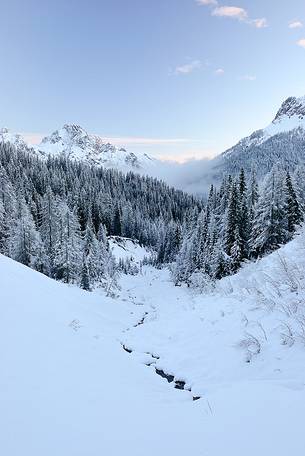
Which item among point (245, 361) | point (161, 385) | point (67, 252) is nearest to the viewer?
point (245, 361)

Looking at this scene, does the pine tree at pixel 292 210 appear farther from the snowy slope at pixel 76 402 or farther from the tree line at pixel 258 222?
the snowy slope at pixel 76 402

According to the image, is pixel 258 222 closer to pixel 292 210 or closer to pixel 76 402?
pixel 292 210

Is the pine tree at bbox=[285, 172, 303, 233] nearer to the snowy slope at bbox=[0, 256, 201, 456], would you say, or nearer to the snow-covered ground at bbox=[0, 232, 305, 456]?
the snow-covered ground at bbox=[0, 232, 305, 456]

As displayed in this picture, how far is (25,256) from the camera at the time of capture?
4200 cm

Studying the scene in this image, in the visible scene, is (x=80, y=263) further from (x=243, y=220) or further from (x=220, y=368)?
(x=220, y=368)

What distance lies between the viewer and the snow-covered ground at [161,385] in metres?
4.38

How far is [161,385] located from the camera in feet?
25.9

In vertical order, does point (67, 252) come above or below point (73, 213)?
below

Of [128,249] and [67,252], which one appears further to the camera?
[128,249]

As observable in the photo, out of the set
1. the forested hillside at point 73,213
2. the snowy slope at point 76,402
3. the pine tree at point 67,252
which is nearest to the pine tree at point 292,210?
the forested hillside at point 73,213

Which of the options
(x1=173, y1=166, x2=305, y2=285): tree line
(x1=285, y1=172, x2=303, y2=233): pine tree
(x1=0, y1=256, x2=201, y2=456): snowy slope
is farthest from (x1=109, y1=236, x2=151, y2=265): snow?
(x1=0, y1=256, x2=201, y2=456): snowy slope

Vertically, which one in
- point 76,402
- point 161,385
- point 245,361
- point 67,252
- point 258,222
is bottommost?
point 67,252

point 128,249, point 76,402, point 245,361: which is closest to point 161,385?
point 245,361

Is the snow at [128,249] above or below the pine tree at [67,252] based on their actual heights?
below
